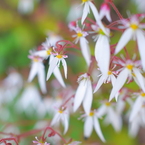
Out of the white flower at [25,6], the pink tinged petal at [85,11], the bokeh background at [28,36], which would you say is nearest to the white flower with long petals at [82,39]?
the pink tinged petal at [85,11]

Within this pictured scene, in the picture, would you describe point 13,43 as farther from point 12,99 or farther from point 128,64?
point 128,64

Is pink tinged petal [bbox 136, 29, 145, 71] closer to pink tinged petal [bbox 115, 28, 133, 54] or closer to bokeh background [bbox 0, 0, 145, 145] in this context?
pink tinged petal [bbox 115, 28, 133, 54]

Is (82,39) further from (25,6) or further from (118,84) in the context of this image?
(25,6)

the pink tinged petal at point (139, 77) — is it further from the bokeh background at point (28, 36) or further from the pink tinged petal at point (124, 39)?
the bokeh background at point (28, 36)

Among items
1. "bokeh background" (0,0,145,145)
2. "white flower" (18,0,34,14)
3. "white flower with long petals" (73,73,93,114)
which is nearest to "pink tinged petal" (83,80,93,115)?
"white flower with long petals" (73,73,93,114)

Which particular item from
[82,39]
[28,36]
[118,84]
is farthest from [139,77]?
[28,36]

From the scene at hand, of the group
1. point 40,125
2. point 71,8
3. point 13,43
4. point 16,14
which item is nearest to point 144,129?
point 40,125
